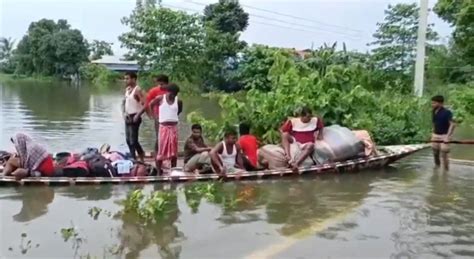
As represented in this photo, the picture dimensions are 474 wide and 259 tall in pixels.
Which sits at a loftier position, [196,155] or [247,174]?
[196,155]

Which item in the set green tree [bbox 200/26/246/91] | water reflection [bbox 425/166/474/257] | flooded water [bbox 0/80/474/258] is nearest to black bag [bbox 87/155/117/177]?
flooded water [bbox 0/80/474/258]

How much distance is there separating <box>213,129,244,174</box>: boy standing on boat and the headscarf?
99.9 inches

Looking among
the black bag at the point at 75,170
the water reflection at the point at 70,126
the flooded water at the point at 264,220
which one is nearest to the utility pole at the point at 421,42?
the water reflection at the point at 70,126

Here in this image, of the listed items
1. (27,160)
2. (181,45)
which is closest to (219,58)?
(181,45)

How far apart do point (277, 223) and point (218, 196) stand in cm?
153

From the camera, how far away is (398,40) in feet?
123

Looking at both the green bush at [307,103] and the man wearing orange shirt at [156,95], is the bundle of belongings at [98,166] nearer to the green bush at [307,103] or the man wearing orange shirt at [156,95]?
the man wearing orange shirt at [156,95]

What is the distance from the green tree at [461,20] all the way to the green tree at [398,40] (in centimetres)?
189

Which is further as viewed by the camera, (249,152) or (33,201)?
(249,152)

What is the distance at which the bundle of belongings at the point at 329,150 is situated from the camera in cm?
1082

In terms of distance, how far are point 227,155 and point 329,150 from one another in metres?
1.92

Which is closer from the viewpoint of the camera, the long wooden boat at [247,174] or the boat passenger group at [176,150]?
the long wooden boat at [247,174]

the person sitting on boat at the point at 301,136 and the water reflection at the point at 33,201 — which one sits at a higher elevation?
the person sitting on boat at the point at 301,136

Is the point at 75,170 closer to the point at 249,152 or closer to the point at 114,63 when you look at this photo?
the point at 249,152
